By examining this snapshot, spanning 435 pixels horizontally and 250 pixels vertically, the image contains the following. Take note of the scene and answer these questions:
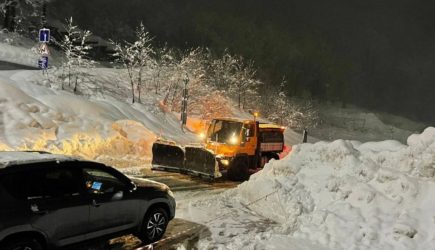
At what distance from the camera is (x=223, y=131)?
18.3 meters

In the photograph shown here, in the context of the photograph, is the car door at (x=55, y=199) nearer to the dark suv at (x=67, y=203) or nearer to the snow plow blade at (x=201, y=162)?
the dark suv at (x=67, y=203)

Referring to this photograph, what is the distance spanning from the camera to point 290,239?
361 inches

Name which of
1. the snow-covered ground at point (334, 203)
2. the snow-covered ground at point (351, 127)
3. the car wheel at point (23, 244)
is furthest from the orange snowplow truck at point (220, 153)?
the snow-covered ground at point (351, 127)

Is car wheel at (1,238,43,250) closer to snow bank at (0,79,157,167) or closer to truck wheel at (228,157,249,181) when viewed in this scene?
truck wheel at (228,157,249,181)

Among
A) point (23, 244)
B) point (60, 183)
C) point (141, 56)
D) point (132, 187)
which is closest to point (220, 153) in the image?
point (132, 187)

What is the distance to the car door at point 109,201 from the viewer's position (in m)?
7.68

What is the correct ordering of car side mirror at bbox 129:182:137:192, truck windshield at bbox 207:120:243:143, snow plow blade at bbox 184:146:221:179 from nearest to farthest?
1. car side mirror at bbox 129:182:137:192
2. snow plow blade at bbox 184:146:221:179
3. truck windshield at bbox 207:120:243:143

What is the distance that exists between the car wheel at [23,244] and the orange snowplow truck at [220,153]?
10.1m

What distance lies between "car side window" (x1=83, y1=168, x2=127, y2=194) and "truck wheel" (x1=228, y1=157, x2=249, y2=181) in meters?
9.18

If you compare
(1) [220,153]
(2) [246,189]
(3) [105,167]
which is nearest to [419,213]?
(2) [246,189]

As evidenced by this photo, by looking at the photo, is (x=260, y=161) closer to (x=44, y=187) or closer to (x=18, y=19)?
(x=44, y=187)

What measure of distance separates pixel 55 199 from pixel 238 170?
11.2 meters

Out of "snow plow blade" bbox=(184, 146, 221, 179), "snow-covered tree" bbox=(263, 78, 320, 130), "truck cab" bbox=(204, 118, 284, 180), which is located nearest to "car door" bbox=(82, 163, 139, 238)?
"snow plow blade" bbox=(184, 146, 221, 179)

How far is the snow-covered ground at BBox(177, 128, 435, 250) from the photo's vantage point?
891 cm
